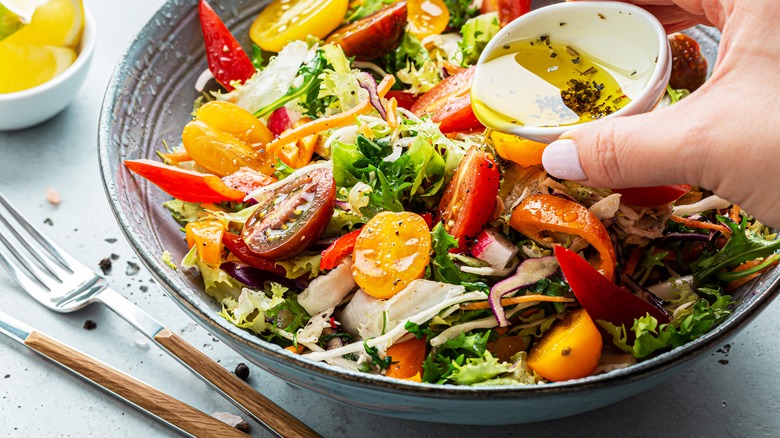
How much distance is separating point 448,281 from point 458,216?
0.81 feet

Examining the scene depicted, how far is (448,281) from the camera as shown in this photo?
9.53ft

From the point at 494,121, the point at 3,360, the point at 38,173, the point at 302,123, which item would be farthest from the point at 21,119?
the point at 494,121

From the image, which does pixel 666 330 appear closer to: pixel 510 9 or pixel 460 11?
pixel 510 9

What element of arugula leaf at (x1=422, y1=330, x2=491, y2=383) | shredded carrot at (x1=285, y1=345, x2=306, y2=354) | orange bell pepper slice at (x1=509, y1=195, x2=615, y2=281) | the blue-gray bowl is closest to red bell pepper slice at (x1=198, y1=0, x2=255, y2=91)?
the blue-gray bowl

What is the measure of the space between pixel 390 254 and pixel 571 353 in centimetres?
72

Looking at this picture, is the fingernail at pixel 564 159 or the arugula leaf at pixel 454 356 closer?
the fingernail at pixel 564 159

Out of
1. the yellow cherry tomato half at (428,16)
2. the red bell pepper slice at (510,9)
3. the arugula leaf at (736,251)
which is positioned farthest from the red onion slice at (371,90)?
the arugula leaf at (736,251)

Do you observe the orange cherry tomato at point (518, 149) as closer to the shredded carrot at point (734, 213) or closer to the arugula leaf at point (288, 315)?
the shredded carrot at point (734, 213)

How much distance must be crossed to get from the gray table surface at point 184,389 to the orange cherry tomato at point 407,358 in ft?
1.75

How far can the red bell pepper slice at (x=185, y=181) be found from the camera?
3238mm

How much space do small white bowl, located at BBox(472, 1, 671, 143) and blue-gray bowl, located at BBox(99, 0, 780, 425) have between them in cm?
82

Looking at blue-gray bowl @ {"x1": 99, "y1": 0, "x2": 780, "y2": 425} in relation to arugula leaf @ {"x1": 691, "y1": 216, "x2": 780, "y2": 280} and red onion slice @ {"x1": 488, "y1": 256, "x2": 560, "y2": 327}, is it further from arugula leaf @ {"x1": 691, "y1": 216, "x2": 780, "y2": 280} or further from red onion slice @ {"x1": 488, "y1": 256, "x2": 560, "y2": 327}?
red onion slice @ {"x1": 488, "y1": 256, "x2": 560, "y2": 327}

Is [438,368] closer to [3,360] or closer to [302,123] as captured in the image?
[302,123]

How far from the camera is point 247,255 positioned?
3064 millimetres
